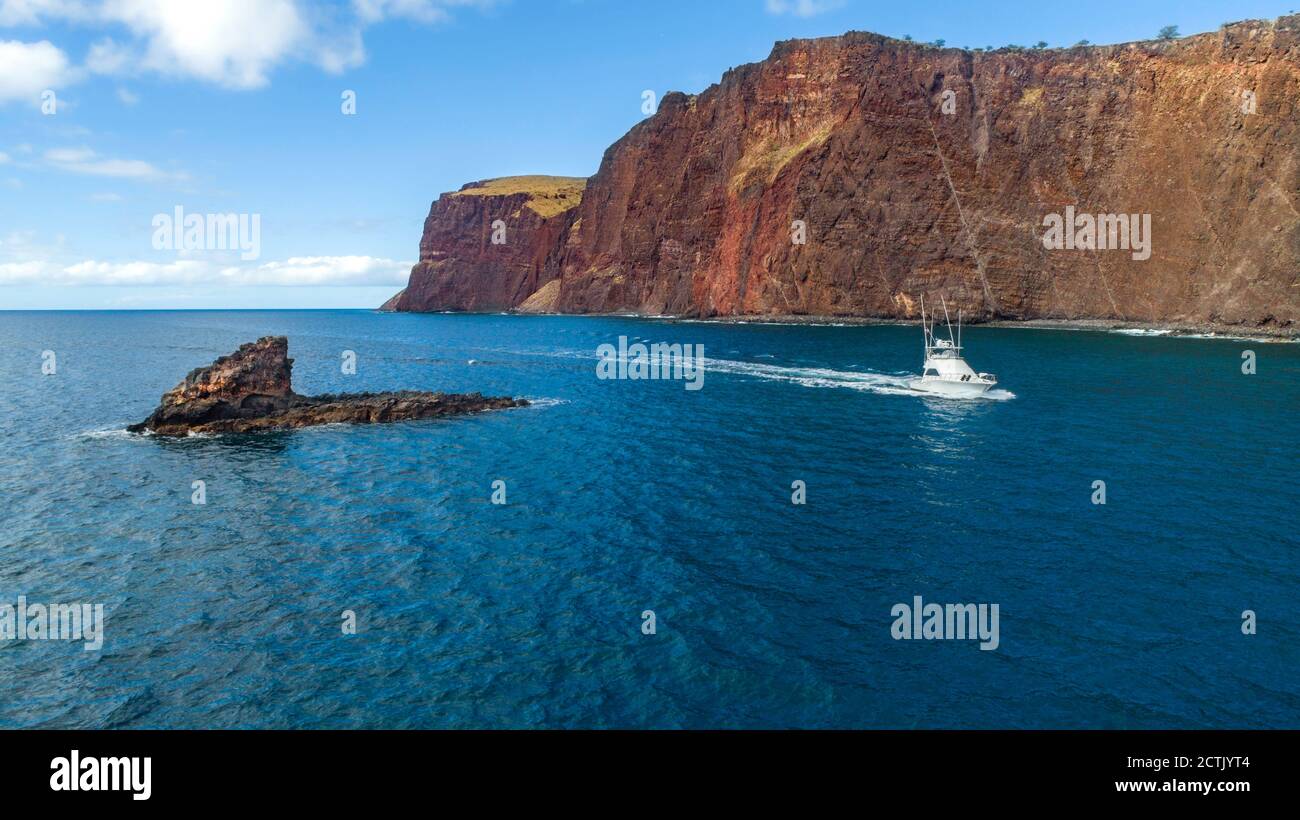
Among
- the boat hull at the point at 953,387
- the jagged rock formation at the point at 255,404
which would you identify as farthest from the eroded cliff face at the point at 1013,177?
the jagged rock formation at the point at 255,404

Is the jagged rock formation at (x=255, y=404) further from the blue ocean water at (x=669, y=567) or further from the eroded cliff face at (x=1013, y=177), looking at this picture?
the eroded cliff face at (x=1013, y=177)

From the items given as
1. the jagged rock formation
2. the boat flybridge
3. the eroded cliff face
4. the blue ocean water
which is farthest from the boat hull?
the eroded cliff face

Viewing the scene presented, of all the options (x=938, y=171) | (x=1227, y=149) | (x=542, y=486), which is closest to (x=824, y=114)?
(x=938, y=171)

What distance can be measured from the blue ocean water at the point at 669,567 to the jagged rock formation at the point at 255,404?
2987mm

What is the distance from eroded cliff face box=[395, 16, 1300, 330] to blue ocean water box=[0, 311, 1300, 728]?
8338 cm

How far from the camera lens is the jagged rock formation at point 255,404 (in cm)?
5109

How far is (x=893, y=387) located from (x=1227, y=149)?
98.8 metres

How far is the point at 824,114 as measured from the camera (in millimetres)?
154500

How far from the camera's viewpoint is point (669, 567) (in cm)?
2614

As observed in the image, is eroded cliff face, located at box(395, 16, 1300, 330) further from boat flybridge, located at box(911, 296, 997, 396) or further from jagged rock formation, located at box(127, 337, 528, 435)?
jagged rock formation, located at box(127, 337, 528, 435)

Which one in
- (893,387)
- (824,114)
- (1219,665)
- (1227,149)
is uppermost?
(824,114)

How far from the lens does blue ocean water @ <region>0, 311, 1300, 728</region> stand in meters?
17.8
